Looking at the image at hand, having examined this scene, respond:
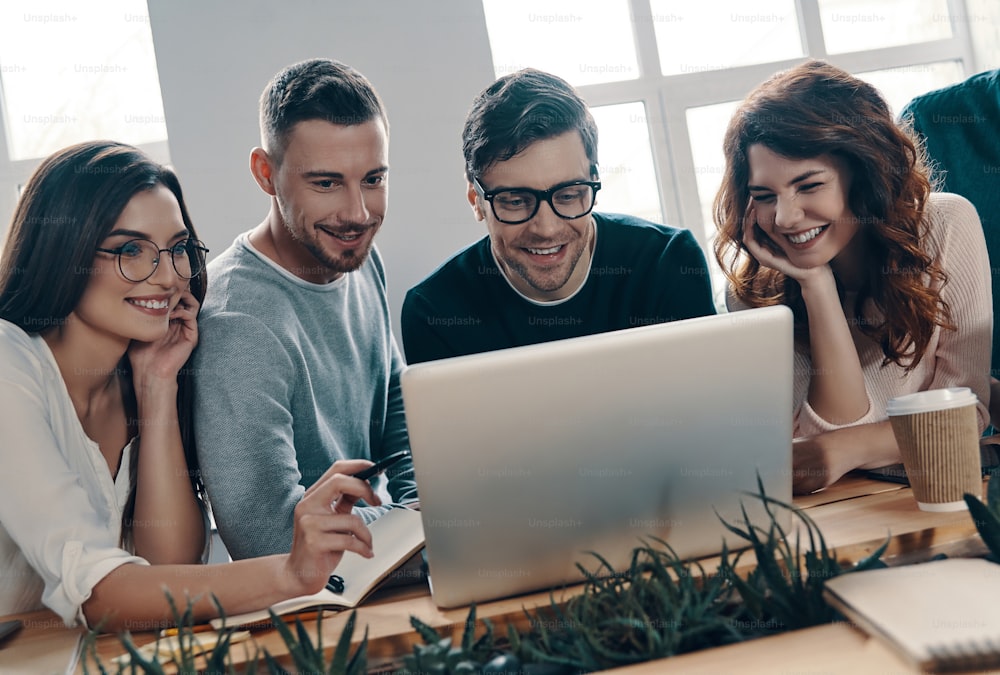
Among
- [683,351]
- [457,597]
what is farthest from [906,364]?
[457,597]

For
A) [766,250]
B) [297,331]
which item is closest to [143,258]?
[297,331]

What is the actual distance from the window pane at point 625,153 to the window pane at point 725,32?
0.31m

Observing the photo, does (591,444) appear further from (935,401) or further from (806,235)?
(806,235)

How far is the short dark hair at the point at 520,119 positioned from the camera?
5.72 feet

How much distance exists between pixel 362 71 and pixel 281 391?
1922 millimetres

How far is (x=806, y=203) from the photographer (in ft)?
5.69

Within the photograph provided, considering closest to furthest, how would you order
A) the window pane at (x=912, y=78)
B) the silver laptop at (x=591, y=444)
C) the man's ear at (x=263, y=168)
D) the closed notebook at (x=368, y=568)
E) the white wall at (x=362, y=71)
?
the silver laptop at (x=591, y=444)
the closed notebook at (x=368, y=568)
the man's ear at (x=263, y=168)
the white wall at (x=362, y=71)
the window pane at (x=912, y=78)

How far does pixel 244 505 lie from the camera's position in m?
1.48

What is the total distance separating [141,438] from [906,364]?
1.62m

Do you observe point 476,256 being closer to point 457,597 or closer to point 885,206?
point 885,206

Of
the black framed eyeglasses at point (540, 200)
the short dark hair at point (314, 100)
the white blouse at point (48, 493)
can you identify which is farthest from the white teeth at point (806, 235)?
the white blouse at point (48, 493)

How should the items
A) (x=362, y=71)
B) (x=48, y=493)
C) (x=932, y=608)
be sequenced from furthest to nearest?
1. (x=362, y=71)
2. (x=48, y=493)
3. (x=932, y=608)

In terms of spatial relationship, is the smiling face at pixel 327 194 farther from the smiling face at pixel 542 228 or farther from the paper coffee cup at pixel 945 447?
the paper coffee cup at pixel 945 447

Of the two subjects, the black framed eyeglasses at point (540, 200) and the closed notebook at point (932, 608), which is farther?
the black framed eyeglasses at point (540, 200)
